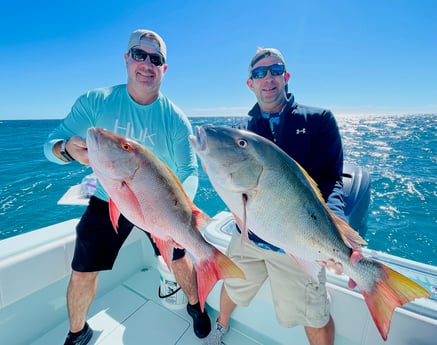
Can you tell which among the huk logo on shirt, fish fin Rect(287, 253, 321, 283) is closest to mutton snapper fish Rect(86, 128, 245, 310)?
fish fin Rect(287, 253, 321, 283)

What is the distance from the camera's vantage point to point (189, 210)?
1239 millimetres

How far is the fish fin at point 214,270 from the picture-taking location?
126cm

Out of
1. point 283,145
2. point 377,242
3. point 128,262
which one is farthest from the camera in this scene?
point 377,242

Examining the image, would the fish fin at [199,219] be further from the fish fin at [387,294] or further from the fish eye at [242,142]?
the fish fin at [387,294]

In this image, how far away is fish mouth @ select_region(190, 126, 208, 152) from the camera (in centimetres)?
116

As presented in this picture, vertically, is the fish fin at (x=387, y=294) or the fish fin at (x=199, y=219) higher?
the fish fin at (x=199, y=219)

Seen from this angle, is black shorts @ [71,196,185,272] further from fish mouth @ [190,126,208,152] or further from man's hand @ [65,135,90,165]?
fish mouth @ [190,126,208,152]

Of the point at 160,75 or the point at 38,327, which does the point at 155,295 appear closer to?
the point at 38,327

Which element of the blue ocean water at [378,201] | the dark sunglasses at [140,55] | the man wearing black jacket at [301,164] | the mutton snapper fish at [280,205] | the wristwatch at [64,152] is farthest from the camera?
the blue ocean water at [378,201]

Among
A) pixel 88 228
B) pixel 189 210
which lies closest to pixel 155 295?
pixel 88 228

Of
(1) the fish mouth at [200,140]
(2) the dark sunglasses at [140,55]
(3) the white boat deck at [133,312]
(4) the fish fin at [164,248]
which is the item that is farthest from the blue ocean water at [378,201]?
(4) the fish fin at [164,248]

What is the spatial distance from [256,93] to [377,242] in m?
5.52

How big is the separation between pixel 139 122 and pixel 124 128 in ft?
0.46

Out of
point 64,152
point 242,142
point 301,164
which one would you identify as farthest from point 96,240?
point 301,164
